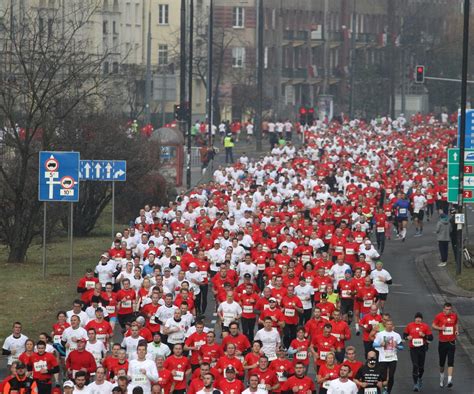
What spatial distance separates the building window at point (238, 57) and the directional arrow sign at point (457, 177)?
7107 centimetres

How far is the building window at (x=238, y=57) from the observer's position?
4370 inches

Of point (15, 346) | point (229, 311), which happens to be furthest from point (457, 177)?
point (15, 346)

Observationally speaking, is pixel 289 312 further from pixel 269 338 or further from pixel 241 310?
pixel 269 338

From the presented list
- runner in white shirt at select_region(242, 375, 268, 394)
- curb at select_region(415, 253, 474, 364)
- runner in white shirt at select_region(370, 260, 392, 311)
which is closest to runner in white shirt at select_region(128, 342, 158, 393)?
runner in white shirt at select_region(242, 375, 268, 394)

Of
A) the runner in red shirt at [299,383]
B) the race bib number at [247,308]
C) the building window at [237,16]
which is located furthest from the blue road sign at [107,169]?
the building window at [237,16]

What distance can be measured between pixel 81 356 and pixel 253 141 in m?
71.7

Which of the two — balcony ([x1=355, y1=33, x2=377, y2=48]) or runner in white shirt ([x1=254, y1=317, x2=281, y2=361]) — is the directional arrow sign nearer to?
runner in white shirt ([x1=254, y1=317, x2=281, y2=361])

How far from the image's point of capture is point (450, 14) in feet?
433

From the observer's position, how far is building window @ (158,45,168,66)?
329 feet

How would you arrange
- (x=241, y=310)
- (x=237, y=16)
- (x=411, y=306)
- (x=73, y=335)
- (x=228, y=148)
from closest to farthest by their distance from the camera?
(x=73, y=335) < (x=241, y=310) < (x=411, y=306) < (x=228, y=148) < (x=237, y=16)

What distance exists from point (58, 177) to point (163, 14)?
7139 cm

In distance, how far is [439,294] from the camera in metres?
34.7

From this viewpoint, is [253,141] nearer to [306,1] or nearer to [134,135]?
[306,1]

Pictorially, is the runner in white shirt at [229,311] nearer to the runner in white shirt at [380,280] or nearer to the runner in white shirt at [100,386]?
the runner in white shirt at [380,280]
